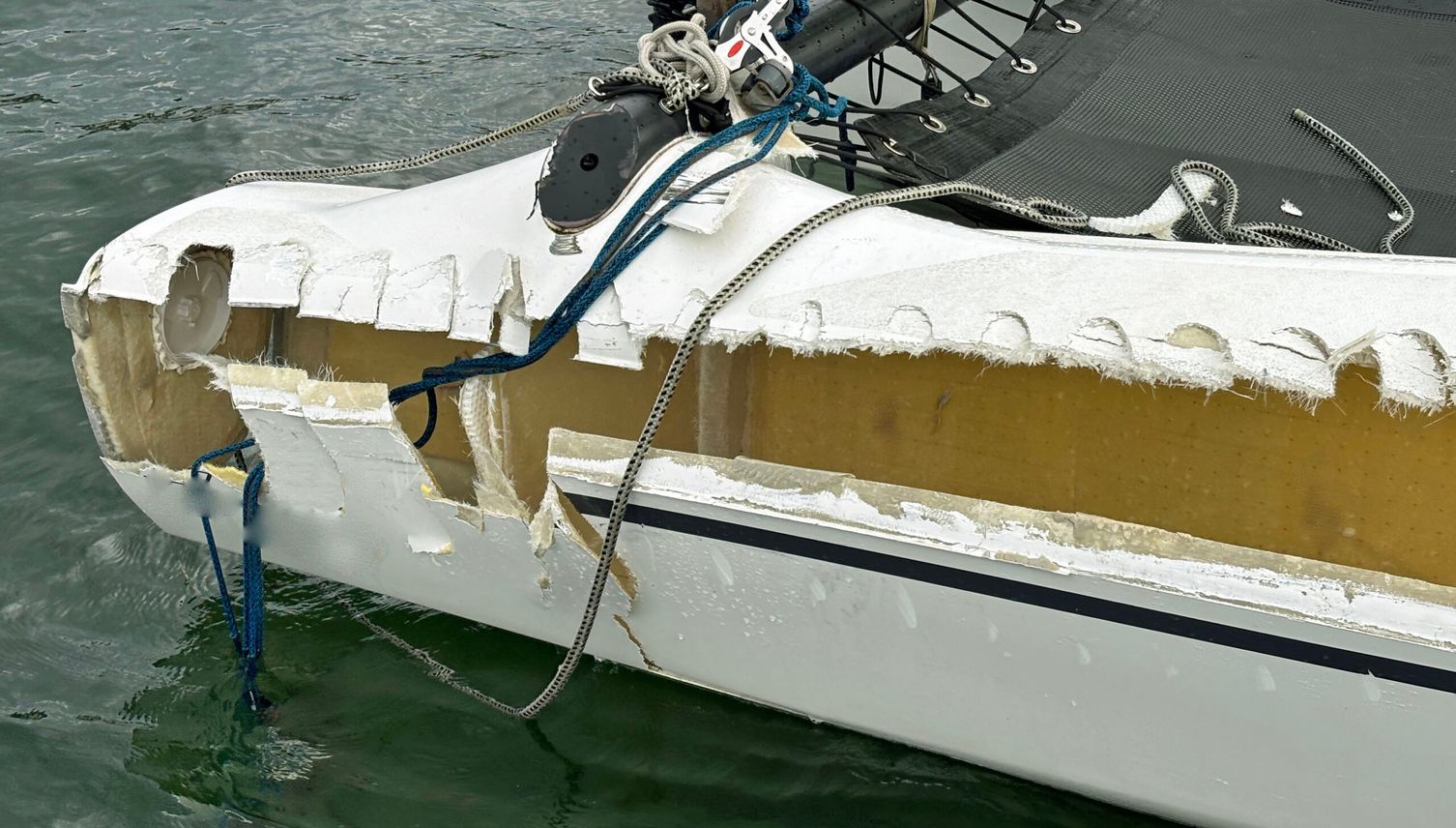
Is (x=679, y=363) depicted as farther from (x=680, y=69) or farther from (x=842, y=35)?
(x=842, y=35)

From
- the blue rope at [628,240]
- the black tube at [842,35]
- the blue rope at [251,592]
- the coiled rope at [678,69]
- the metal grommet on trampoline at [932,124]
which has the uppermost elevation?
the black tube at [842,35]

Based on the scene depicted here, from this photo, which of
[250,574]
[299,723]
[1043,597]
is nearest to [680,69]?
[1043,597]

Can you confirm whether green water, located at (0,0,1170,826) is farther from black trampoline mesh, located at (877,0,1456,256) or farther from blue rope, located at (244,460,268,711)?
black trampoline mesh, located at (877,0,1456,256)

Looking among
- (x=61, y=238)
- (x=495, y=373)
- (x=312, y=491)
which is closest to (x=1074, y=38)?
(x=495, y=373)

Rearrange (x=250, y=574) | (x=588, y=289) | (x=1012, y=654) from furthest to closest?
(x=250, y=574)
(x=588, y=289)
(x=1012, y=654)

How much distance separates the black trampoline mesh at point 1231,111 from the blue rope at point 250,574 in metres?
1.80

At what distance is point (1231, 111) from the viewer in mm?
3580

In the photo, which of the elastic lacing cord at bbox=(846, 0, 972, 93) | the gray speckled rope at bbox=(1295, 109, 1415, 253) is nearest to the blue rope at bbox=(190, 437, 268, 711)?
the elastic lacing cord at bbox=(846, 0, 972, 93)

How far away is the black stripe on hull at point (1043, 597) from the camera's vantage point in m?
1.75

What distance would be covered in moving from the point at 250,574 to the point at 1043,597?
5.92 ft

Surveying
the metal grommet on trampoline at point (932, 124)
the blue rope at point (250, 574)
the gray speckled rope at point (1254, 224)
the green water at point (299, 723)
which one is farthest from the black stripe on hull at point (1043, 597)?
the metal grommet on trampoline at point (932, 124)

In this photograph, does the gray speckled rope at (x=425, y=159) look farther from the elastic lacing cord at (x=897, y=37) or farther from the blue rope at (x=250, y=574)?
the elastic lacing cord at (x=897, y=37)

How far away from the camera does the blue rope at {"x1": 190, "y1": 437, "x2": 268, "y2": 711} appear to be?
2631 mm

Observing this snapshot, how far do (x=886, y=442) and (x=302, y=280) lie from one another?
4.26 feet
